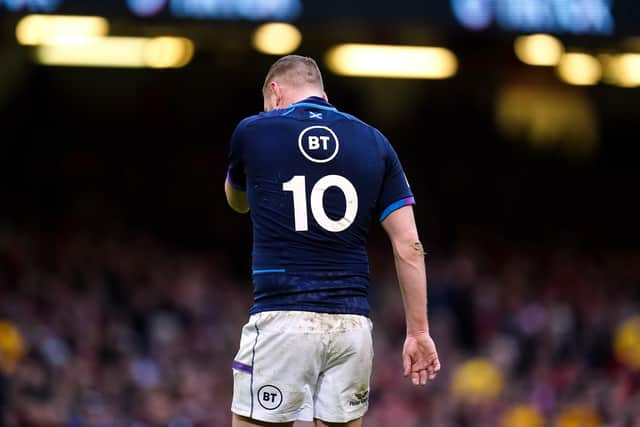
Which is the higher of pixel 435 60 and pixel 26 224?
pixel 435 60

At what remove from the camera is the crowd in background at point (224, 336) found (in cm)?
1204

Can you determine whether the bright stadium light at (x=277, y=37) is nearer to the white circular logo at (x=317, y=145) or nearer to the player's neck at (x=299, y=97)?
the player's neck at (x=299, y=97)

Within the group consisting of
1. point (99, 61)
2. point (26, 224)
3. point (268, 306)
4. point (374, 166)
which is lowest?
point (268, 306)

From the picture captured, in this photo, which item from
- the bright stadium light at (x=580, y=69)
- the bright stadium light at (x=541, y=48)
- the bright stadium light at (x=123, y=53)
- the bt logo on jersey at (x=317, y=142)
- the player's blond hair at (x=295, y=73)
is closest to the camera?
the bt logo on jersey at (x=317, y=142)

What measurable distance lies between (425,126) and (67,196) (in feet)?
19.6

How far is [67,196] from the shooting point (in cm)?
1720

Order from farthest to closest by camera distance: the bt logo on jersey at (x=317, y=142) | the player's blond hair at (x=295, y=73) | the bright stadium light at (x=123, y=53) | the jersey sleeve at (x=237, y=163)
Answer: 1. the bright stadium light at (x=123, y=53)
2. the player's blond hair at (x=295, y=73)
3. the jersey sleeve at (x=237, y=163)
4. the bt logo on jersey at (x=317, y=142)

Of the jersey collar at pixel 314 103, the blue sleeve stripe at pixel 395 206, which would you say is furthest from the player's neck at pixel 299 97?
the blue sleeve stripe at pixel 395 206

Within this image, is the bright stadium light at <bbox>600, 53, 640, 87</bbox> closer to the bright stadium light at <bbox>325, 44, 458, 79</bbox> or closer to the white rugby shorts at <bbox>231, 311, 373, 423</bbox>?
the bright stadium light at <bbox>325, 44, 458, 79</bbox>

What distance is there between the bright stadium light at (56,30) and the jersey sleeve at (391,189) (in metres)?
7.05

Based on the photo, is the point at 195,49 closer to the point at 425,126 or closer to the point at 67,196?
the point at 67,196

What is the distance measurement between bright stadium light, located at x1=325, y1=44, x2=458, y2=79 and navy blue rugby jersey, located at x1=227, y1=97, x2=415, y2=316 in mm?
10127

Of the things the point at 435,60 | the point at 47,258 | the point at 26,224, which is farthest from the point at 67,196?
the point at 435,60

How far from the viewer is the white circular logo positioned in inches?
197
